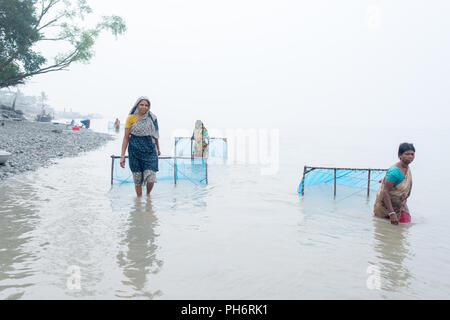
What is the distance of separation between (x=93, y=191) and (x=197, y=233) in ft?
12.3

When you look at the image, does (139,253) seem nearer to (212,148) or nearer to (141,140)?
(141,140)

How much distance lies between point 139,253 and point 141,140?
2679 mm

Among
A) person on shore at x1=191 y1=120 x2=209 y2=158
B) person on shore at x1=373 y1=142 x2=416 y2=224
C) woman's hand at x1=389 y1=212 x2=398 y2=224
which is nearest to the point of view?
person on shore at x1=373 y1=142 x2=416 y2=224

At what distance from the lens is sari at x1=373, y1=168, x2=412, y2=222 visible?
5043 millimetres

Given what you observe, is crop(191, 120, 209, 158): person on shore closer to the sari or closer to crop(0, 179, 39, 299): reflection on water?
crop(0, 179, 39, 299): reflection on water

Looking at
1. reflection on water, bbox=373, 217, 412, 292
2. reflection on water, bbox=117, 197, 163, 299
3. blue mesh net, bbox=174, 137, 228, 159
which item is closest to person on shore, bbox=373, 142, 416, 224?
reflection on water, bbox=373, 217, 412, 292

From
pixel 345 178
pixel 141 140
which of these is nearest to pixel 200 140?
pixel 345 178

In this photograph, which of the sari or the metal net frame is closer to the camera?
the sari

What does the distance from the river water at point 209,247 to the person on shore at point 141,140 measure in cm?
69

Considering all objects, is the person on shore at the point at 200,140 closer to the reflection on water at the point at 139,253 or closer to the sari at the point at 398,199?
the reflection on water at the point at 139,253

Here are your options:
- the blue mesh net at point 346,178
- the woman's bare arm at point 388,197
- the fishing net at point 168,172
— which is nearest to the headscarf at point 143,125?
the fishing net at point 168,172

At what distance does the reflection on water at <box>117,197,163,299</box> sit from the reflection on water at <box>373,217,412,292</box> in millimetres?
2227

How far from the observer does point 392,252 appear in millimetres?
4008
